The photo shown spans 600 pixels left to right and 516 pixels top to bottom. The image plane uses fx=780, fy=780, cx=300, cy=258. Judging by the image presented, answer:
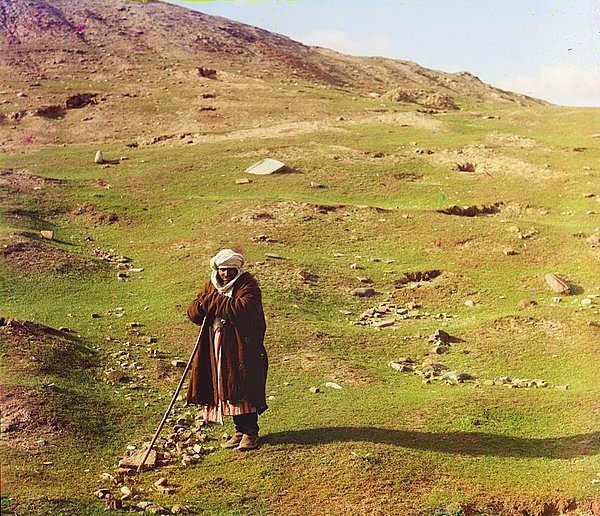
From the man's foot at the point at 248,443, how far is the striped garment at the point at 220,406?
0.99 feet

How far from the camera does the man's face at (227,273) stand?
340 inches

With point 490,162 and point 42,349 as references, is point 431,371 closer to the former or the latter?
point 42,349

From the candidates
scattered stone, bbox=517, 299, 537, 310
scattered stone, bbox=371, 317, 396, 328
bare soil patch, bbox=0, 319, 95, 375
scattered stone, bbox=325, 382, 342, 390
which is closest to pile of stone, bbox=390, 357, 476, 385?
scattered stone, bbox=325, 382, 342, 390

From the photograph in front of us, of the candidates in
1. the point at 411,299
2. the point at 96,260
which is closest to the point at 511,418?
the point at 411,299

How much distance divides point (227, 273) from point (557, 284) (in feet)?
29.4

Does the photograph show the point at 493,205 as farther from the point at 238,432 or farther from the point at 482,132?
the point at 238,432

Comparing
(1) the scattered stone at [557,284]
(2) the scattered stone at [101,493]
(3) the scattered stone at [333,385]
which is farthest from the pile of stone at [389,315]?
(2) the scattered stone at [101,493]

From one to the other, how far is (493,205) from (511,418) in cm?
1175

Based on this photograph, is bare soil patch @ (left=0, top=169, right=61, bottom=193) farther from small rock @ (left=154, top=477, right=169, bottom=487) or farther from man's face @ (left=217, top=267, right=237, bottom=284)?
small rock @ (left=154, top=477, right=169, bottom=487)

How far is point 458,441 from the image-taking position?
9.20 metres

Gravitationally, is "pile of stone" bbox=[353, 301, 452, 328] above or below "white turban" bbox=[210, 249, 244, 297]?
below

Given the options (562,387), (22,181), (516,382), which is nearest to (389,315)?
(516,382)

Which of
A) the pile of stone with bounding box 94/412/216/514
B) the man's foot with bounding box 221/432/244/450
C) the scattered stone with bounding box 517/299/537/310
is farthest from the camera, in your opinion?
the scattered stone with bounding box 517/299/537/310

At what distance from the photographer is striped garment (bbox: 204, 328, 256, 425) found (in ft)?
28.3
